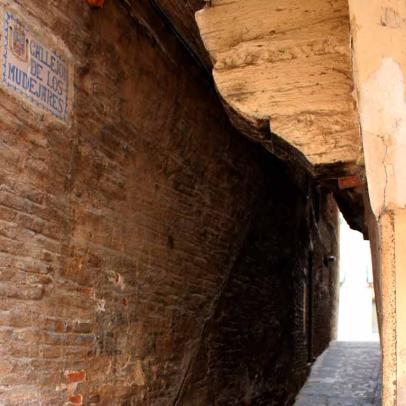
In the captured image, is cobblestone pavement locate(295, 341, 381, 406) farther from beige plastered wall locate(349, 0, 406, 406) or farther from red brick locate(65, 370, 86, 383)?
beige plastered wall locate(349, 0, 406, 406)

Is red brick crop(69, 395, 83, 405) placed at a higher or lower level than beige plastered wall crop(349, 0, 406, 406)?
lower

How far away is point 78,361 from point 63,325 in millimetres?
302

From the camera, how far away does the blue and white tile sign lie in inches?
129

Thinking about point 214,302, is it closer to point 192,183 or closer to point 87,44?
point 192,183

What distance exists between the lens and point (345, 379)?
33.2ft

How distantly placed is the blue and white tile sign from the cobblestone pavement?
6819mm

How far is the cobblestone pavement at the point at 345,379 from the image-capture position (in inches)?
361

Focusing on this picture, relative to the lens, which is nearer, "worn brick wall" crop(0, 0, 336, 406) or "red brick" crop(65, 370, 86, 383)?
"worn brick wall" crop(0, 0, 336, 406)

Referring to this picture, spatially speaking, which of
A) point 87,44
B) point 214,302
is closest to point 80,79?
point 87,44

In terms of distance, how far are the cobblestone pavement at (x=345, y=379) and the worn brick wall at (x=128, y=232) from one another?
88.6 inches

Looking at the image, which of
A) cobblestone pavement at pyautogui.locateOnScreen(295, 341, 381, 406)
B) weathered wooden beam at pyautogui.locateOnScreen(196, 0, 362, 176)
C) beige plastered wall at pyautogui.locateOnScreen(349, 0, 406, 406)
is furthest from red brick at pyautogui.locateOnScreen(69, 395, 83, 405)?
cobblestone pavement at pyautogui.locateOnScreen(295, 341, 381, 406)

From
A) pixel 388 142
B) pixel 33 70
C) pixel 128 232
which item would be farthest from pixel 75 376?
pixel 388 142

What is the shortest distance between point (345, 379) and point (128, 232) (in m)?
6.78

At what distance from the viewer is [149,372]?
483cm
